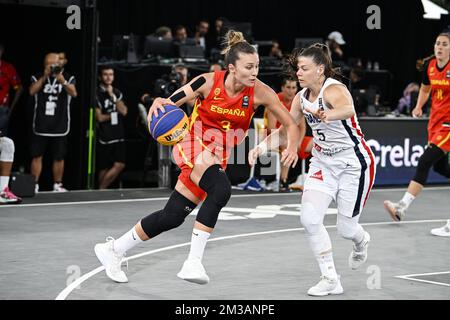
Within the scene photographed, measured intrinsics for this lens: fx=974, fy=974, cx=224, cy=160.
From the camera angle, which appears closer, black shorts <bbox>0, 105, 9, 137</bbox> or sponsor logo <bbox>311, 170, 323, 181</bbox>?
sponsor logo <bbox>311, 170, 323, 181</bbox>

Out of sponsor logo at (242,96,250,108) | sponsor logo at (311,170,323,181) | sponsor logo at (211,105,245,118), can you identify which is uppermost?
sponsor logo at (242,96,250,108)

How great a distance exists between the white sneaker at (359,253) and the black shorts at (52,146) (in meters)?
7.13

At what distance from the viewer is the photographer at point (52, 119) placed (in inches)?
565

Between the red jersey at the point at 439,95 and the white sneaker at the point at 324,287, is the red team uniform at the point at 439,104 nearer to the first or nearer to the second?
the red jersey at the point at 439,95

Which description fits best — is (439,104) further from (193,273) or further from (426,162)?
(193,273)

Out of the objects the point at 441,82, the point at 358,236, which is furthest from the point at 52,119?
the point at 358,236

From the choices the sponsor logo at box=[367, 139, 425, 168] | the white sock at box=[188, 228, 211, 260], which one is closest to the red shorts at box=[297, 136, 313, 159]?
the sponsor logo at box=[367, 139, 425, 168]

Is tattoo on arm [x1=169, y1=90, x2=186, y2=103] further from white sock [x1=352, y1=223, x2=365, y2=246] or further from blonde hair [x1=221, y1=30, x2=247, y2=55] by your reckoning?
white sock [x1=352, y1=223, x2=365, y2=246]

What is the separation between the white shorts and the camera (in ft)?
25.2

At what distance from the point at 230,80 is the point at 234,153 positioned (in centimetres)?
784

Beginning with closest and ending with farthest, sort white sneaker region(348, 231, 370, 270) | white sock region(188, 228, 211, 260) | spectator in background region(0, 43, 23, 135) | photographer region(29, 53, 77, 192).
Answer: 1. white sock region(188, 228, 211, 260)
2. white sneaker region(348, 231, 370, 270)
3. spectator in background region(0, 43, 23, 135)
4. photographer region(29, 53, 77, 192)

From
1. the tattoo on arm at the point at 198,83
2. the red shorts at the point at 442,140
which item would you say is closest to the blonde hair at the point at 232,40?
the tattoo on arm at the point at 198,83

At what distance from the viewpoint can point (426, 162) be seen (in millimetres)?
11469

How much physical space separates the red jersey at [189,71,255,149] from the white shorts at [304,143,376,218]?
0.69 metres
